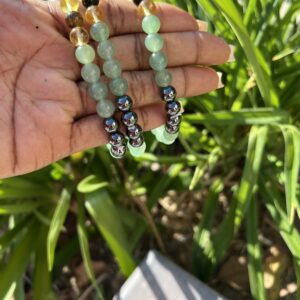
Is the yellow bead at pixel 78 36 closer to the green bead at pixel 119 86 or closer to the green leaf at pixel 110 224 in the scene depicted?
the green bead at pixel 119 86

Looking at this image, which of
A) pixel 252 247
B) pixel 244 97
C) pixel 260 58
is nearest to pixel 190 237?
pixel 252 247

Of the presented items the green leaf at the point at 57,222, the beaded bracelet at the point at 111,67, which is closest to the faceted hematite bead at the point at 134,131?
the beaded bracelet at the point at 111,67

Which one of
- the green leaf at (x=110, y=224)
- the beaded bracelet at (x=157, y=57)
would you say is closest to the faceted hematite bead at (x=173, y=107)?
the beaded bracelet at (x=157, y=57)

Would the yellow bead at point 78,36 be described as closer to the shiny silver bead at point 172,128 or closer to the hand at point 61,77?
the hand at point 61,77

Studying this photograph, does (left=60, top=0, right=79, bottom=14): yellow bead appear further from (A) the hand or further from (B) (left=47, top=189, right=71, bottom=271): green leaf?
(B) (left=47, top=189, right=71, bottom=271): green leaf

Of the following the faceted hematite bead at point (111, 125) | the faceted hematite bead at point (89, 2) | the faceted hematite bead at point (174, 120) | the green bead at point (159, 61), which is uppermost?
the faceted hematite bead at point (89, 2)

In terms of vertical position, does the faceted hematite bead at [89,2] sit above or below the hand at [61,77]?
above

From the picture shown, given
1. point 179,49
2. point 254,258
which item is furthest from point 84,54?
point 254,258

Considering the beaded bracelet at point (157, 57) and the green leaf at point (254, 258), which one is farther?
the green leaf at point (254, 258)
